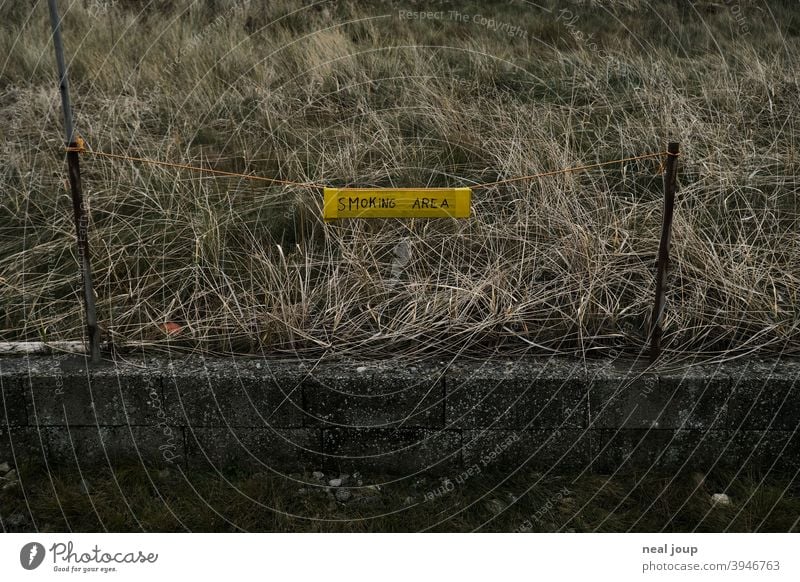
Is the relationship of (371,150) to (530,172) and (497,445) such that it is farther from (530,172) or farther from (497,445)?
(497,445)

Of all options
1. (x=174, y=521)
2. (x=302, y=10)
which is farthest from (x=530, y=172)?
(x=302, y=10)

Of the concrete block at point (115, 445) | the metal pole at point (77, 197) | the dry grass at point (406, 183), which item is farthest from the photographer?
the dry grass at point (406, 183)

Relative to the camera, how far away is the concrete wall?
124 inches

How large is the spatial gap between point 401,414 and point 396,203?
2.52 feet

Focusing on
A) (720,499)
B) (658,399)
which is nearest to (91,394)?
(658,399)

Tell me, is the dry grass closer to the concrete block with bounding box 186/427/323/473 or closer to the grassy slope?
the concrete block with bounding box 186/427/323/473

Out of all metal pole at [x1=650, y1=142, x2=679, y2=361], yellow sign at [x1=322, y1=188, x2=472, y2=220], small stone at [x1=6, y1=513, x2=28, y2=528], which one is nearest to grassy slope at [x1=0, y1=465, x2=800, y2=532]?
small stone at [x1=6, y1=513, x2=28, y2=528]

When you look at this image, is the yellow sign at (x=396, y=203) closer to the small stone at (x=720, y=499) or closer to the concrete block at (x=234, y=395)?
the concrete block at (x=234, y=395)

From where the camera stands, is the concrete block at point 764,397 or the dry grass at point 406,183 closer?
the concrete block at point 764,397

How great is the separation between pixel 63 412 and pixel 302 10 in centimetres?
441

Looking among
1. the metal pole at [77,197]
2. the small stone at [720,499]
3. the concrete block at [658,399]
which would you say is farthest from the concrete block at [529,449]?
Result: the metal pole at [77,197]

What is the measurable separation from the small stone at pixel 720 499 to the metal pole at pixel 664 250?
1.74ft

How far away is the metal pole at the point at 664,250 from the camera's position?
10.1 feet

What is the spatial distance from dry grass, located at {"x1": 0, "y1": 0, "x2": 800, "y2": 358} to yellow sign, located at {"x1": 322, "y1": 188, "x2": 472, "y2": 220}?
481 mm
